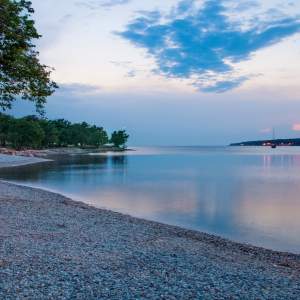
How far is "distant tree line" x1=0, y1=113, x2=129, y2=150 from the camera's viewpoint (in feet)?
374

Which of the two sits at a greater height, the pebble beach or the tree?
the tree

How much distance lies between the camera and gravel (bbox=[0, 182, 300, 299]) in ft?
23.8

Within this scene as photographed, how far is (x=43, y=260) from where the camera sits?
8.95 meters

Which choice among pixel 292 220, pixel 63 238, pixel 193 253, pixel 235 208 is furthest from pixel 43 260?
pixel 235 208

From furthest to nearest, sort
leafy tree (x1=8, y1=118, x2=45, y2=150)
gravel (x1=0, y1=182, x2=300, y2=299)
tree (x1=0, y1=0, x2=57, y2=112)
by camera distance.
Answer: leafy tree (x1=8, y1=118, x2=45, y2=150) < tree (x1=0, y1=0, x2=57, y2=112) < gravel (x1=0, y1=182, x2=300, y2=299)

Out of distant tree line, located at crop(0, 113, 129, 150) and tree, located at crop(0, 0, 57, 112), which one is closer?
tree, located at crop(0, 0, 57, 112)

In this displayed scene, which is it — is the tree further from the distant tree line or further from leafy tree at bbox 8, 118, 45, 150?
leafy tree at bbox 8, 118, 45, 150

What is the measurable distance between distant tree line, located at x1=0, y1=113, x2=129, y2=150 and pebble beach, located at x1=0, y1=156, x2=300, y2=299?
201 feet

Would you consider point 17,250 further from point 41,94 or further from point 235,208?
A: point 235,208

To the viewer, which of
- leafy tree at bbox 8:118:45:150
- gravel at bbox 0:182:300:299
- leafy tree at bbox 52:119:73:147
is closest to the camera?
gravel at bbox 0:182:300:299

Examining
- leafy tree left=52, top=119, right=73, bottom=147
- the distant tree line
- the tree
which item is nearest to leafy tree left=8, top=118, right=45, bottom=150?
the distant tree line

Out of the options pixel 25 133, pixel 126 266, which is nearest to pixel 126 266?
pixel 126 266

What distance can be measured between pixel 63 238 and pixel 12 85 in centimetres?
773

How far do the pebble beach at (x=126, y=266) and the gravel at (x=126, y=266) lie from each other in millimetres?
17
